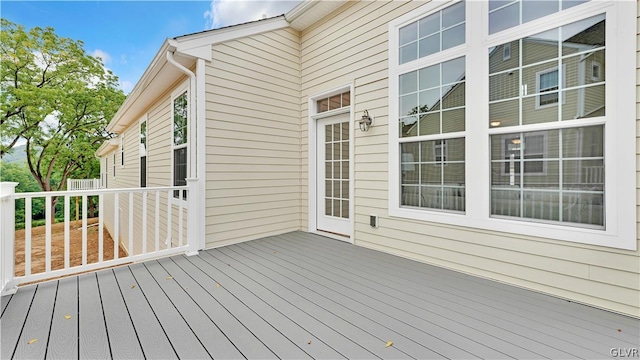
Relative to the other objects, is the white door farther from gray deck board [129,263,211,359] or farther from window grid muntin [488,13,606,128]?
gray deck board [129,263,211,359]

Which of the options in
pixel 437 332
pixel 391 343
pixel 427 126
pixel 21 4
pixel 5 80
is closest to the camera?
pixel 391 343

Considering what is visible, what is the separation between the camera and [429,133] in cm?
328

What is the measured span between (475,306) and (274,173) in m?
3.40

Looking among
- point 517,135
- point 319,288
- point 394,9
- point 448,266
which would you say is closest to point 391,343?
point 319,288

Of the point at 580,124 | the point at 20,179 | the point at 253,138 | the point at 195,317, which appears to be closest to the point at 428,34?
the point at 580,124

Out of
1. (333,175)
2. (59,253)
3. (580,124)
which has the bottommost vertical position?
(59,253)

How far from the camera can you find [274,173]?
4.62 meters

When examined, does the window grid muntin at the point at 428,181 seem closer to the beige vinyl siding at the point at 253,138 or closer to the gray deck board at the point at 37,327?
the beige vinyl siding at the point at 253,138

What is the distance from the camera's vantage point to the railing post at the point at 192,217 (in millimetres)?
3557

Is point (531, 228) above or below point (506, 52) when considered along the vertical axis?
below

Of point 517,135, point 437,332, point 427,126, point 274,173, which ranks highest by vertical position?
point 427,126

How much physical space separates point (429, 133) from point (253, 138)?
8.78 ft

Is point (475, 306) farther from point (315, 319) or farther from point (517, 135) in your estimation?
point (517, 135)

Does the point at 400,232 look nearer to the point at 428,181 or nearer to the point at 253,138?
the point at 428,181
